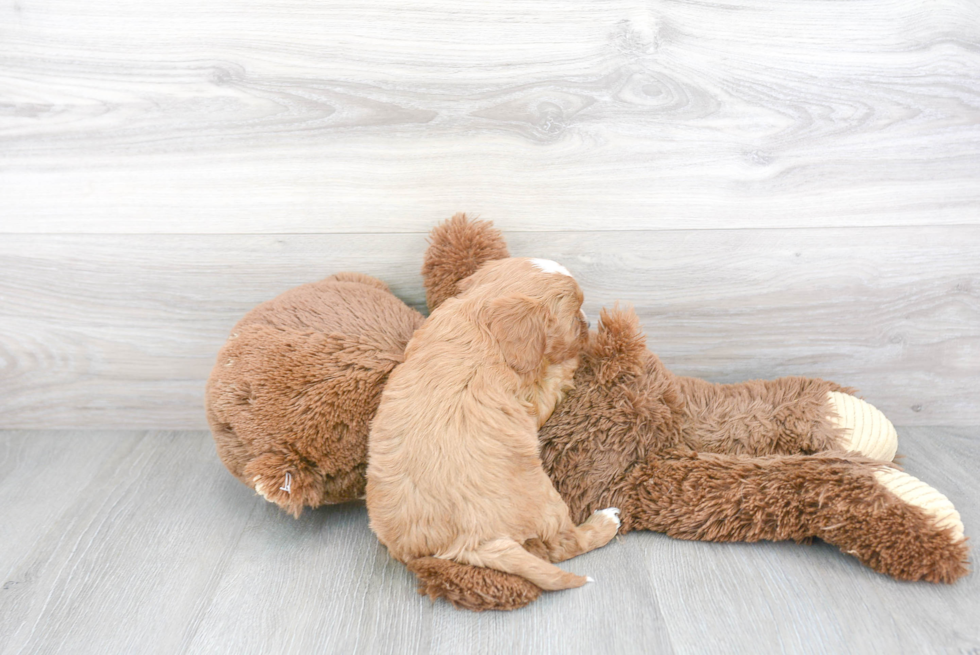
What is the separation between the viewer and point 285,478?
0.85 m

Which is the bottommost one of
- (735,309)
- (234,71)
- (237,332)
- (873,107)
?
(237,332)

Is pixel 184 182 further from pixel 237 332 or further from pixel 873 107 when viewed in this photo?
pixel 873 107

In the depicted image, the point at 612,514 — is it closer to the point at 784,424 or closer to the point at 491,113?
the point at 784,424

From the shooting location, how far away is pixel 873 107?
989 millimetres

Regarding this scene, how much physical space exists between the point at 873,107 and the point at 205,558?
1120 mm

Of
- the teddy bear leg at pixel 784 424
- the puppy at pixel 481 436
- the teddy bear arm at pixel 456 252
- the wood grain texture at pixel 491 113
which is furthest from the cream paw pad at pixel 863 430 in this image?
the teddy bear arm at pixel 456 252

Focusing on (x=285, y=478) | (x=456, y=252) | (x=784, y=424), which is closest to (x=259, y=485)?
(x=285, y=478)

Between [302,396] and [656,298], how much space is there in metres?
0.56

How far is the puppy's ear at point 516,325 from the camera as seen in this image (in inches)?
31.2

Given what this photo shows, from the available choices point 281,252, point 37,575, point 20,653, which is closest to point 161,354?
point 281,252

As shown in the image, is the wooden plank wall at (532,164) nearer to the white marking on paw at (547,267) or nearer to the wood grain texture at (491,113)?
the wood grain texture at (491,113)

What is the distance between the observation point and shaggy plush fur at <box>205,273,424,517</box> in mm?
859

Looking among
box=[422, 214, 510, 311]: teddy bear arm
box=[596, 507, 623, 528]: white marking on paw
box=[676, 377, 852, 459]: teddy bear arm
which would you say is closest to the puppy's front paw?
box=[596, 507, 623, 528]: white marking on paw

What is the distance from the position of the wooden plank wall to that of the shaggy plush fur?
0.58 ft
